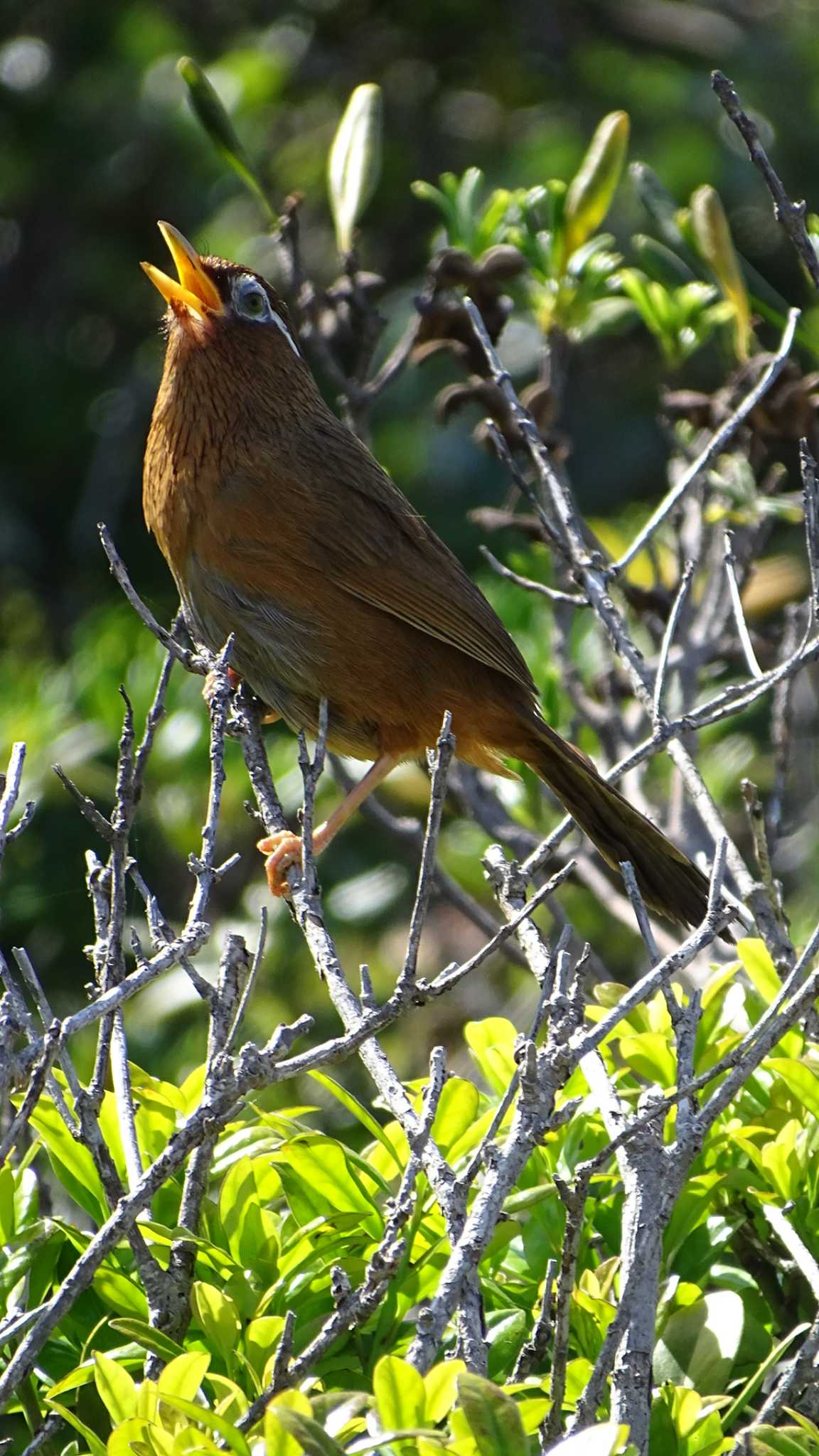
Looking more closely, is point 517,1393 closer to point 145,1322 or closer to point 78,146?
point 145,1322

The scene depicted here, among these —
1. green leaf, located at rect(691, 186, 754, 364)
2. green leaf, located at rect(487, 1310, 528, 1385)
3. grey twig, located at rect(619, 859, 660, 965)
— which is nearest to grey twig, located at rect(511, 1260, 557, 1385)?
green leaf, located at rect(487, 1310, 528, 1385)

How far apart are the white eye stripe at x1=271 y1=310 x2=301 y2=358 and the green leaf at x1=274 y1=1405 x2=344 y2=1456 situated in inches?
132

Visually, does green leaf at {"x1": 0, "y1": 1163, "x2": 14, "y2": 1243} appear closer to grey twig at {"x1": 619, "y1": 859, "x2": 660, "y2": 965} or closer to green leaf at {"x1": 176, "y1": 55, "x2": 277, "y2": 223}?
grey twig at {"x1": 619, "y1": 859, "x2": 660, "y2": 965}

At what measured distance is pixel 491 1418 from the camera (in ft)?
A: 6.11

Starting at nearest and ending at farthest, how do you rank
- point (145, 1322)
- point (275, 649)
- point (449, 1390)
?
point (449, 1390) → point (145, 1322) → point (275, 649)

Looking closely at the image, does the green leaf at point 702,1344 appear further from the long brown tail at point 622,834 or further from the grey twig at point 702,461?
the long brown tail at point 622,834

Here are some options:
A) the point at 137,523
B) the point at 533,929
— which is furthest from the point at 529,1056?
the point at 137,523

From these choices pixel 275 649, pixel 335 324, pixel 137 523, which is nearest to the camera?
pixel 275 649

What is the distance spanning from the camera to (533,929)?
2855 mm

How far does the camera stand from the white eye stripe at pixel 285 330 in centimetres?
465

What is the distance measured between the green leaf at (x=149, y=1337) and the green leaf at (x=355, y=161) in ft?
10.1

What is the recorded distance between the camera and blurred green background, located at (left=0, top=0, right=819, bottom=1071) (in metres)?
7.49

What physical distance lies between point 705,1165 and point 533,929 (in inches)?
18.8

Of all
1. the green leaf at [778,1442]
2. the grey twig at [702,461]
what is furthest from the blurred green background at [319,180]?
the green leaf at [778,1442]
